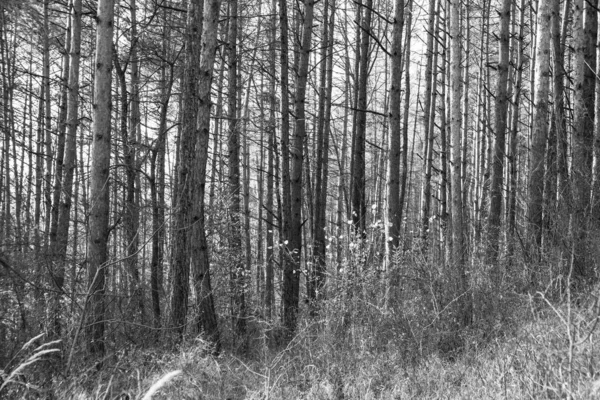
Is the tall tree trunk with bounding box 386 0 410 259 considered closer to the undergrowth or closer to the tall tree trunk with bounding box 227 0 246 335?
the undergrowth

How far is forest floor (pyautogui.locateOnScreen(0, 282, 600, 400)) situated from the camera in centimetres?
307

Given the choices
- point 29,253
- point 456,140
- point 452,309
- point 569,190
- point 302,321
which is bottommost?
point 302,321

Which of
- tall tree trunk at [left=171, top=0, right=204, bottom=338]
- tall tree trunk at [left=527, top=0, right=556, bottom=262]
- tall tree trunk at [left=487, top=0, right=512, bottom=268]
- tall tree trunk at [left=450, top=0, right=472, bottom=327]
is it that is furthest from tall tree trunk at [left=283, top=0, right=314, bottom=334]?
tall tree trunk at [left=527, top=0, right=556, bottom=262]

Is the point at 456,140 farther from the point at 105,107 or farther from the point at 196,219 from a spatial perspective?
the point at 105,107

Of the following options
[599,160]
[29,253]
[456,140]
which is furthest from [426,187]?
[29,253]

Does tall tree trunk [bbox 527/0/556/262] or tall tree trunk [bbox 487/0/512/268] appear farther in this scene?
tall tree trunk [bbox 487/0/512/268]

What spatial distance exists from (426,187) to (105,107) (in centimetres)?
997

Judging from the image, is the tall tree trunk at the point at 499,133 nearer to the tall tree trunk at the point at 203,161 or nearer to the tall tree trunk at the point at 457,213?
the tall tree trunk at the point at 457,213

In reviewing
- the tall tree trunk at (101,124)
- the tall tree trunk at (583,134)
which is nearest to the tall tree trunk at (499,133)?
the tall tree trunk at (583,134)

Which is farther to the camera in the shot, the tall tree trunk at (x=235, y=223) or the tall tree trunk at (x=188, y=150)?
the tall tree trunk at (x=235, y=223)

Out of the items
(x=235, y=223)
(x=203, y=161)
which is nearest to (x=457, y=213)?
(x=203, y=161)

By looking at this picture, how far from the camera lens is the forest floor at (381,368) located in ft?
10.1

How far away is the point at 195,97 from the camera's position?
6148mm

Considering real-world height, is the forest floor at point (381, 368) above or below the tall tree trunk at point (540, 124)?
below
